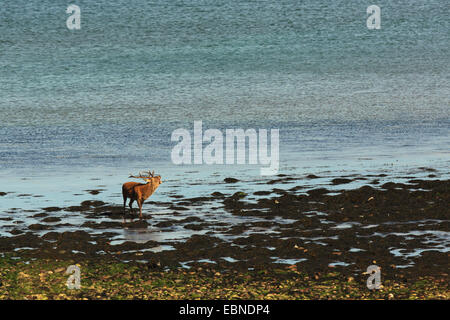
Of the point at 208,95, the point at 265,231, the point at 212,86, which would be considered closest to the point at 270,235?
the point at 265,231

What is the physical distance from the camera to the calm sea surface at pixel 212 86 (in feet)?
123

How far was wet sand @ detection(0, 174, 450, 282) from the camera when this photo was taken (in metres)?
19.6

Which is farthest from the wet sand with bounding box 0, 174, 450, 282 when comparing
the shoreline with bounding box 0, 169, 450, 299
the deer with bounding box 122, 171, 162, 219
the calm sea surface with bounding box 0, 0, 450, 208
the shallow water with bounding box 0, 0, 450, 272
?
the calm sea surface with bounding box 0, 0, 450, 208

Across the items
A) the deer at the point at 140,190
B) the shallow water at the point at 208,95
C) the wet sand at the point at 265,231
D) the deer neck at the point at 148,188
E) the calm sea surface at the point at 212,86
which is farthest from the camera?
the calm sea surface at the point at 212,86

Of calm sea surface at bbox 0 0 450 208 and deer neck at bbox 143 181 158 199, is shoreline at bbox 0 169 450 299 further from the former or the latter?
calm sea surface at bbox 0 0 450 208

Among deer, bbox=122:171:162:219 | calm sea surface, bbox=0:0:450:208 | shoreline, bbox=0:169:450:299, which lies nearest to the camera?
shoreline, bbox=0:169:450:299

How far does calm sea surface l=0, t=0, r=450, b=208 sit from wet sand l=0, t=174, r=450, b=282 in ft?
9.83

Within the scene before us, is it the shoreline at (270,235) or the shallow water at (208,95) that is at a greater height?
the shallow water at (208,95)

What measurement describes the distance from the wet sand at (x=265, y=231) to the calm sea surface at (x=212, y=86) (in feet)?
9.83

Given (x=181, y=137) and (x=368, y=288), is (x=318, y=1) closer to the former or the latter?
(x=181, y=137)

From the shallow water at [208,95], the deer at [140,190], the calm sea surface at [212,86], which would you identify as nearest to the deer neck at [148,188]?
the deer at [140,190]

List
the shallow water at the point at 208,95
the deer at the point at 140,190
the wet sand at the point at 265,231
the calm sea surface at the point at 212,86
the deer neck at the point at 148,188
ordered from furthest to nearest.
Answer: the calm sea surface at the point at 212,86
the shallow water at the point at 208,95
the deer neck at the point at 148,188
the deer at the point at 140,190
the wet sand at the point at 265,231

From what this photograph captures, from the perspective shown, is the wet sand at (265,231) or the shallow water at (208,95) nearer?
the wet sand at (265,231)

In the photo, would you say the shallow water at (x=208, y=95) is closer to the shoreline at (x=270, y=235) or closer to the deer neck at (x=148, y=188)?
the shoreline at (x=270, y=235)
